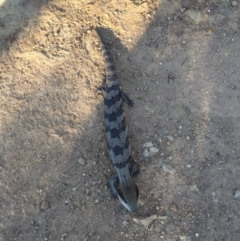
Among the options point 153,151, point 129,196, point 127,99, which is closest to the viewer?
point 129,196

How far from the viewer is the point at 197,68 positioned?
7.07m

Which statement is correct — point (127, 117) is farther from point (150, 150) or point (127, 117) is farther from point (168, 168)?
point (168, 168)

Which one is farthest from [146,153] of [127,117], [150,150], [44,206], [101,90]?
[44,206]

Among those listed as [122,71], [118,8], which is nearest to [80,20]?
[118,8]

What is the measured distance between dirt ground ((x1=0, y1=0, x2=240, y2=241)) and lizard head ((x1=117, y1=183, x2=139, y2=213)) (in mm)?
141

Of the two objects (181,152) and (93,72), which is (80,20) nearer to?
(93,72)

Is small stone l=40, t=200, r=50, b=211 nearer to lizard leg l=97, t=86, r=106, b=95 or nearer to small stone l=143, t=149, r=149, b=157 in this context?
small stone l=143, t=149, r=149, b=157

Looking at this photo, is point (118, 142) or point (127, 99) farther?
point (127, 99)

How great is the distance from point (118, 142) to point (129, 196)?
3.12 ft

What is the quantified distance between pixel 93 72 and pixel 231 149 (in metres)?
2.83

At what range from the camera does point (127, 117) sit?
23.2 feet

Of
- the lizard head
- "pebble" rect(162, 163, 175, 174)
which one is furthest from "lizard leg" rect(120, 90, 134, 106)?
the lizard head

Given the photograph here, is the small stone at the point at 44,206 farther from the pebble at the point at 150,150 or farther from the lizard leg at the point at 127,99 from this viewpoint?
the lizard leg at the point at 127,99

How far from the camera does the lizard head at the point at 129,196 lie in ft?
21.5
